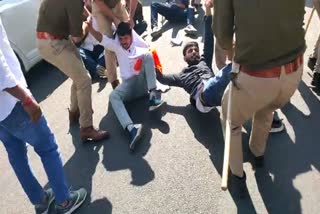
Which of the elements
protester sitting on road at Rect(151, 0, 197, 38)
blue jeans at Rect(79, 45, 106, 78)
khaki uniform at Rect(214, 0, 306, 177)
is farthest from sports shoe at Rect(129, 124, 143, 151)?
protester sitting on road at Rect(151, 0, 197, 38)

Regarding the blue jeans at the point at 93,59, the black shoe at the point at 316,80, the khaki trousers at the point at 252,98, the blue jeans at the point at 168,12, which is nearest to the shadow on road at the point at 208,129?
the khaki trousers at the point at 252,98

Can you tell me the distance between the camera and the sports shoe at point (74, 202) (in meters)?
3.16

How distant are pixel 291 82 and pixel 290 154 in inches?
44.6

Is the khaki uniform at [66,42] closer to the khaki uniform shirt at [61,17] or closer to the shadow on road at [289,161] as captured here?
the khaki uniform shirt at [61,17]

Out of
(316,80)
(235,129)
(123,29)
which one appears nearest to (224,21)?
(235,129)

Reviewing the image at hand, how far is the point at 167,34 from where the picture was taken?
643cm

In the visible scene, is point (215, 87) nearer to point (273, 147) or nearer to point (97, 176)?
point (273, 147)

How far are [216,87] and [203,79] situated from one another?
0.41 metres

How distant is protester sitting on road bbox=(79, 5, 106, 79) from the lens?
5.30m

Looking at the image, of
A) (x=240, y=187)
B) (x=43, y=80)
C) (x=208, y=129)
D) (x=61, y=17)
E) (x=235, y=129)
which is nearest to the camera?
(x=235, y=129)

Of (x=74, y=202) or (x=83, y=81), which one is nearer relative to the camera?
(x=74, y=202)

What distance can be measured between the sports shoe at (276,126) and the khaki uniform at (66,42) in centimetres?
180

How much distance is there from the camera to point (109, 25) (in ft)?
14.5

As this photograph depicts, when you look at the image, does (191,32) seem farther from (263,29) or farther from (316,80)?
(263,29)
